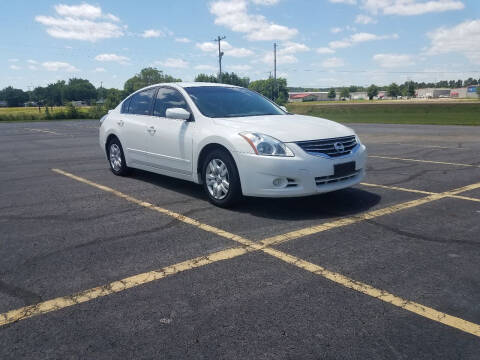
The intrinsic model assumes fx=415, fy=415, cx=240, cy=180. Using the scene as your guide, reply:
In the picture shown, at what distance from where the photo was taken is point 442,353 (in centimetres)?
228

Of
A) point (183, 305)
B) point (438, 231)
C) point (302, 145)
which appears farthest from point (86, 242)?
point (438, 231)

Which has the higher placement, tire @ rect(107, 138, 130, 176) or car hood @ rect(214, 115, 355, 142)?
car hood @ rect(214, 115, 355, 142)

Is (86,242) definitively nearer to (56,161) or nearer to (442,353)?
(442,353)

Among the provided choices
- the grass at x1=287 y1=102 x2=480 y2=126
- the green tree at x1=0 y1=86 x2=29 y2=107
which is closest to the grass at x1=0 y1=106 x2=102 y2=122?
the grass at x1=287 y1=102 x2=480 y2=126

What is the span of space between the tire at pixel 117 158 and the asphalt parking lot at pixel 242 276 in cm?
137

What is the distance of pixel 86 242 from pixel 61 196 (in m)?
2.37

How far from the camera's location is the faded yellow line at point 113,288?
275 cm

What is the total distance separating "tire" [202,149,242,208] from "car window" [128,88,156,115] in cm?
188

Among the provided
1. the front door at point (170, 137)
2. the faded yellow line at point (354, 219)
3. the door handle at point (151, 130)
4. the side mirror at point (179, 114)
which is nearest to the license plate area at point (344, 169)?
the faded yellow line at point (354, 219)

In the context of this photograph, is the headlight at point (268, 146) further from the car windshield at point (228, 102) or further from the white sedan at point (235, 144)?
the car windshield at point (228, 102)

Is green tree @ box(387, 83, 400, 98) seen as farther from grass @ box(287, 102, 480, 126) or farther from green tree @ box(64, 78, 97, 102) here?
grass @ box(287, 102, 480, 126)

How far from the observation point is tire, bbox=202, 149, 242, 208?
5074 mm

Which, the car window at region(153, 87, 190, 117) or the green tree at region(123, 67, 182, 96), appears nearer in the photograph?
the car window at region(153, 87, 190, 117)

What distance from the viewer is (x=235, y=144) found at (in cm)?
498
